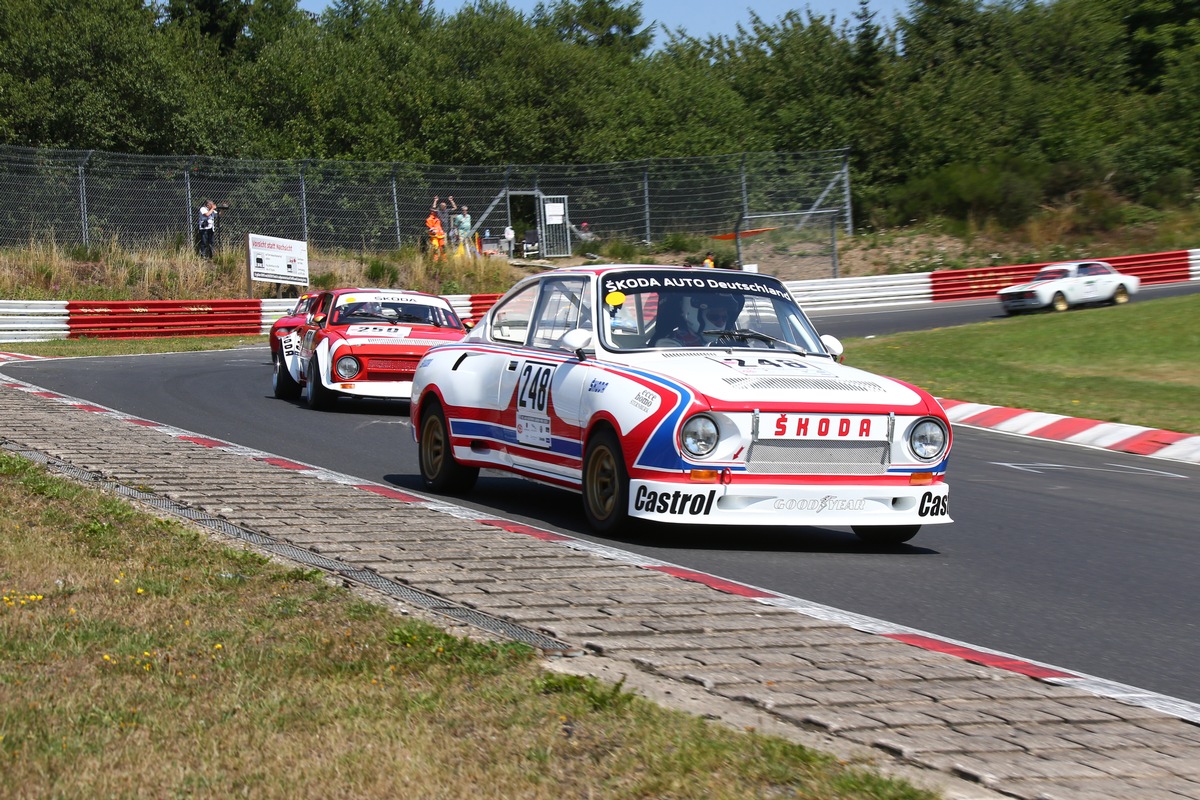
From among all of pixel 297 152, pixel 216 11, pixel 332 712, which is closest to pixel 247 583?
pixel 332 712

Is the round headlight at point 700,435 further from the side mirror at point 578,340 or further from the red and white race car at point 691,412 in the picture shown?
the side mirror at point 578,340

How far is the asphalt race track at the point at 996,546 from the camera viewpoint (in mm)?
6121

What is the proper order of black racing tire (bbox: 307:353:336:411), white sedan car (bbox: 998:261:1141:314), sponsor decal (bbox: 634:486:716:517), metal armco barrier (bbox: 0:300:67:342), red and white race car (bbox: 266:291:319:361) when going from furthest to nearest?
white sedan car (bbox: 998:261:1141:314), metal armco barrier (bbox: 0:300:67:342), red and white race car (bbox: 266:291:319:361), black racing tire (bbox: 307:353:336:411), sponsor decal (bbox: 634:486:716:517)

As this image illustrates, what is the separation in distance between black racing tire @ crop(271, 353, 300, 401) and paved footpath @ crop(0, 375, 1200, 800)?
8.60 meters

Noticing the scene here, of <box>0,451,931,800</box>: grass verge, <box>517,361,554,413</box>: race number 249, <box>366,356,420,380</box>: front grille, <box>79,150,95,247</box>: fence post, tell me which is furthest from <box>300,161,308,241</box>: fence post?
<box>0,451,931,800</box>: grass verge

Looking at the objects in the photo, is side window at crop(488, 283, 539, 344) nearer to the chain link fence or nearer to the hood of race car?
the hood of race car

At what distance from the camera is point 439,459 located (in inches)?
394

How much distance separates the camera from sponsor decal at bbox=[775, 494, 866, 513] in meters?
7.70

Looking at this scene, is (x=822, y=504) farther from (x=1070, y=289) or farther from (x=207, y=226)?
(x=1070, y=289)

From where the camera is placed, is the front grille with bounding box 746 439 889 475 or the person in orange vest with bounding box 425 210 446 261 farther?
the person in orange vest with bounding box 425 210 446 261

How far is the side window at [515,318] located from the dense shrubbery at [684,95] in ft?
130

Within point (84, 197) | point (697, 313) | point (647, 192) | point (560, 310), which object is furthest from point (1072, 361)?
point (84, 197)

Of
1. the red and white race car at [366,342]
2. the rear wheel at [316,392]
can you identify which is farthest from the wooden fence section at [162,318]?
the rear wheel at [316,392]

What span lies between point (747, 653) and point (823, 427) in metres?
2.81
